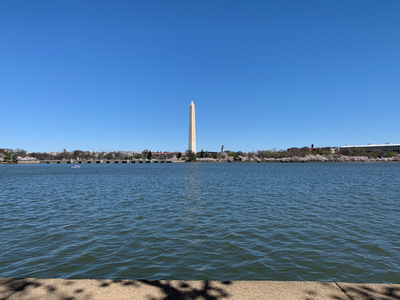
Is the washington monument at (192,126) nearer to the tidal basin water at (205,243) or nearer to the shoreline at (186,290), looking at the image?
the tidal basin water at (205,243)

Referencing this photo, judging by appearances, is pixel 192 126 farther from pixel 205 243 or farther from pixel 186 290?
pixel 186 290

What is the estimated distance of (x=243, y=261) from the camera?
23.5 feet

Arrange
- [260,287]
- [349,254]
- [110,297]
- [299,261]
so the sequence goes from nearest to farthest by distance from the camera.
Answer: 1. [110,297]
2. [260,287]
3. [299,261]
4. [349,254]

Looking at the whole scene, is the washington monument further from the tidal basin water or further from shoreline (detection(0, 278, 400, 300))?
shoreline (detection(0, 278, 400, 300))

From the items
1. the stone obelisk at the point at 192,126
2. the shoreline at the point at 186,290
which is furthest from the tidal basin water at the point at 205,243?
the stone obelisk at the point at 192,126

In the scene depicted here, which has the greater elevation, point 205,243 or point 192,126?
point 192,126

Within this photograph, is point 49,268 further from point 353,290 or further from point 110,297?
point 353,290

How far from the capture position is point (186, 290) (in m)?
4.09

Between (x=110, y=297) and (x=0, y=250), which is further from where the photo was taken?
(x=0, y=250)

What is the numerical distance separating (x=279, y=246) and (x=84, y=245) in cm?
660

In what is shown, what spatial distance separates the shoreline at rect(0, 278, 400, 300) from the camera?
3.83 metres

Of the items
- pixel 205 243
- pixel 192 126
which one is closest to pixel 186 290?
pixel 205 243

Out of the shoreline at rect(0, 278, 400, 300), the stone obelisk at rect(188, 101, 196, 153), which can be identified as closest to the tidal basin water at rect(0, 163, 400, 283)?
the shoreline at rect(0, 278, 400, 300)

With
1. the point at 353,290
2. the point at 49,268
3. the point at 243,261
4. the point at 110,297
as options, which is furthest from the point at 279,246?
the point at 49,268
